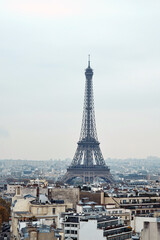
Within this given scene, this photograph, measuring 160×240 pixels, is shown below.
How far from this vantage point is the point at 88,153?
151 metres

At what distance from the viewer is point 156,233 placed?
32.7 meters

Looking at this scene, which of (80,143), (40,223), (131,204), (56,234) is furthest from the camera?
(80,143)

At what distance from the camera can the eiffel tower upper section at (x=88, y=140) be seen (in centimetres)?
14800

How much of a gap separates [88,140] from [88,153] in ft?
13.7

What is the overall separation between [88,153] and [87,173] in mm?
4401

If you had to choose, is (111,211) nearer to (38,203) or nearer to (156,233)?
(38,203)

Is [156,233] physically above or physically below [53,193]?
below

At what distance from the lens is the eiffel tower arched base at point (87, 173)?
14512 centimetres

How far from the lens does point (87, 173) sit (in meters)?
150

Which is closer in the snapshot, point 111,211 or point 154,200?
point 111,211

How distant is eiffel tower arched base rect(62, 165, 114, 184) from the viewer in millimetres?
145125

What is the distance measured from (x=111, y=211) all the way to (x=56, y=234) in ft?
44.5

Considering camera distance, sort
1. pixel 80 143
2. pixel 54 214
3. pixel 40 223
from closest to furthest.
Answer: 1. pixel 40 223
2. pixel 54 214
3. pixel 80 143

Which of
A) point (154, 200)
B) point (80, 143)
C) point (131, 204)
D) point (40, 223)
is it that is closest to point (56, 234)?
point (40, 223)
